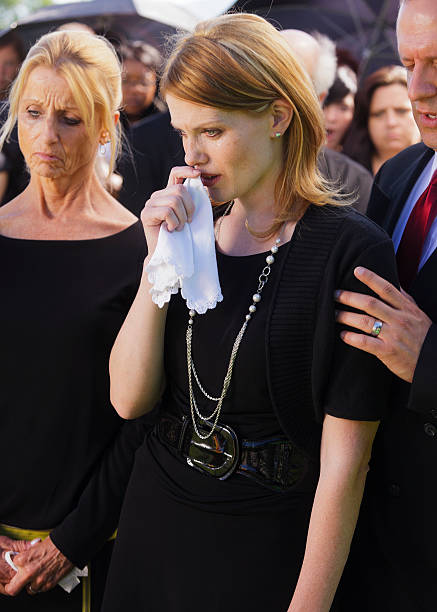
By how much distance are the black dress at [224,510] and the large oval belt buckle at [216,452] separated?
0.03 meters

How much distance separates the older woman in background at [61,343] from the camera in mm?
2344

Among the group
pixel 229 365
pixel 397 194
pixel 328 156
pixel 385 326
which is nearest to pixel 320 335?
pixel 385 326

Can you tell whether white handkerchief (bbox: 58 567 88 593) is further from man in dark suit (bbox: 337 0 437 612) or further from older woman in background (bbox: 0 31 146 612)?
man in dark suit (bbox: 337 0 437 612)

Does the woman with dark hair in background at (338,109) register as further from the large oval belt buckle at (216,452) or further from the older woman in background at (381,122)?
the large oval belt buckle at (216,452)

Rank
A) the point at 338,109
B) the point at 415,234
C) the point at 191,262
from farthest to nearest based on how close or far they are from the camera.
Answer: the point at 338,109 → the point at 415,234 → the point at 191,262

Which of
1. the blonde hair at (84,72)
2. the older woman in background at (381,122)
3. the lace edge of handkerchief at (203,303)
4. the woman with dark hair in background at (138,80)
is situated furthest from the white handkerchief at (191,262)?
the woman with dark hair in background at (138,80)

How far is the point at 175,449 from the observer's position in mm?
2049

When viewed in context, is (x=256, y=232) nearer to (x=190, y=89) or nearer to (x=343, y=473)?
(x=190, y=89)

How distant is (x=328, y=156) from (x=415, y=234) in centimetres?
179

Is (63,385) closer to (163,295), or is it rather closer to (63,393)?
(63,393)

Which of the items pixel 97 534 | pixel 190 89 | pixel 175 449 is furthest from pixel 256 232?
pixel 97 534

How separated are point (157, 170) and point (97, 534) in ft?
7.33

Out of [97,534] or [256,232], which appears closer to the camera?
[256,232]

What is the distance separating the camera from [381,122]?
4738mm
